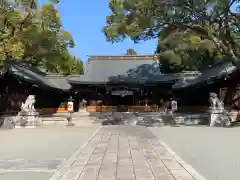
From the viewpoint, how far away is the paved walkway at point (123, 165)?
622 centimetres

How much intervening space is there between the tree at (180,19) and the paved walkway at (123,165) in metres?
9.59

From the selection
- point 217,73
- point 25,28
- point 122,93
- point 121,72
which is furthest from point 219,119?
point 121,72

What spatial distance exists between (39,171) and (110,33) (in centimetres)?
1488

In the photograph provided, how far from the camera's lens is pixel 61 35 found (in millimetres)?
29156

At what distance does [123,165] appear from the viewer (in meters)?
7.19

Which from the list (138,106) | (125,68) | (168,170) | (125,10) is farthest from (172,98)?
(168,170)

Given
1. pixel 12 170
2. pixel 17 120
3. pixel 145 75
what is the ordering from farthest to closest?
pixel 145 75
pixel 17 120
pixel 12 170

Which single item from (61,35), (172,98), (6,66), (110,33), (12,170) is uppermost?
(61,35)

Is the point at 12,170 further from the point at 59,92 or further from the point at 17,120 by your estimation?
Result: the point at 59,92

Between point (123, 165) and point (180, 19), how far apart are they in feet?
41.7

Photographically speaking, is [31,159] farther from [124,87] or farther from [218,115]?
[124,87]

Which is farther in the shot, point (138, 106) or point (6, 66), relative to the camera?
point (138, 106)

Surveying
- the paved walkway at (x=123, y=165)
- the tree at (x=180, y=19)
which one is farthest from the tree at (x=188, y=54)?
the paved walkway at (x=123, y=165)

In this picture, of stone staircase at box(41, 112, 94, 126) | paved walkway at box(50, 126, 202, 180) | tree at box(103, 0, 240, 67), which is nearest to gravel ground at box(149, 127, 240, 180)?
paved walkway at box(50, 126, 202, 180)
